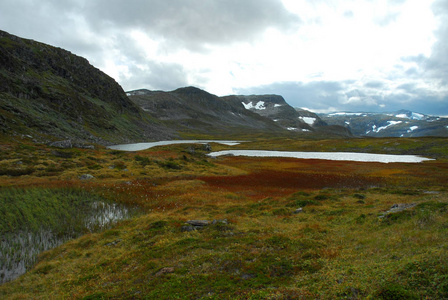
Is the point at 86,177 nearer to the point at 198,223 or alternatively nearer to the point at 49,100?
the point at 198,223

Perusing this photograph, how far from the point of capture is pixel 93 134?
135 m

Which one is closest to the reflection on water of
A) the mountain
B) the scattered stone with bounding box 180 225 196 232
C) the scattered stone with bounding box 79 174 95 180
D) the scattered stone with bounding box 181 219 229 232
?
the scattered stone with bounding box 180 225 196 232

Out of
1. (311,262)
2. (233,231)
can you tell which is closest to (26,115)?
(233,231)

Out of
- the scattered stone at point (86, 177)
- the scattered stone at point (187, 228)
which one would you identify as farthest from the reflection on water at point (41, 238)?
the scattered stone at point (86, 177)

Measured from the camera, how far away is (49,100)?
131875 millimetres

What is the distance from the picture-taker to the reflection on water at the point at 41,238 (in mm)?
14055

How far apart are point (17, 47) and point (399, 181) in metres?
206

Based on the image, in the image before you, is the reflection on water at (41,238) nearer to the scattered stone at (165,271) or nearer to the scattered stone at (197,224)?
the scattered stone at (197,224)

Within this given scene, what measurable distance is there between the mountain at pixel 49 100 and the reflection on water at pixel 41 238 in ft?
251

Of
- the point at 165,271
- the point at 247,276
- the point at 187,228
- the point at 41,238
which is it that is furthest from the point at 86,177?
the point at 247,276

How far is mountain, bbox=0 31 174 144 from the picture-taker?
315 ft

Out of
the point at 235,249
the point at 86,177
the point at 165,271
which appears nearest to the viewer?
the point at 165,271

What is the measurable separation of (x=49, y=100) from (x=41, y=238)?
147 m

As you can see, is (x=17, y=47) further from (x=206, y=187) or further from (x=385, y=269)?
(x=385, y=269)
